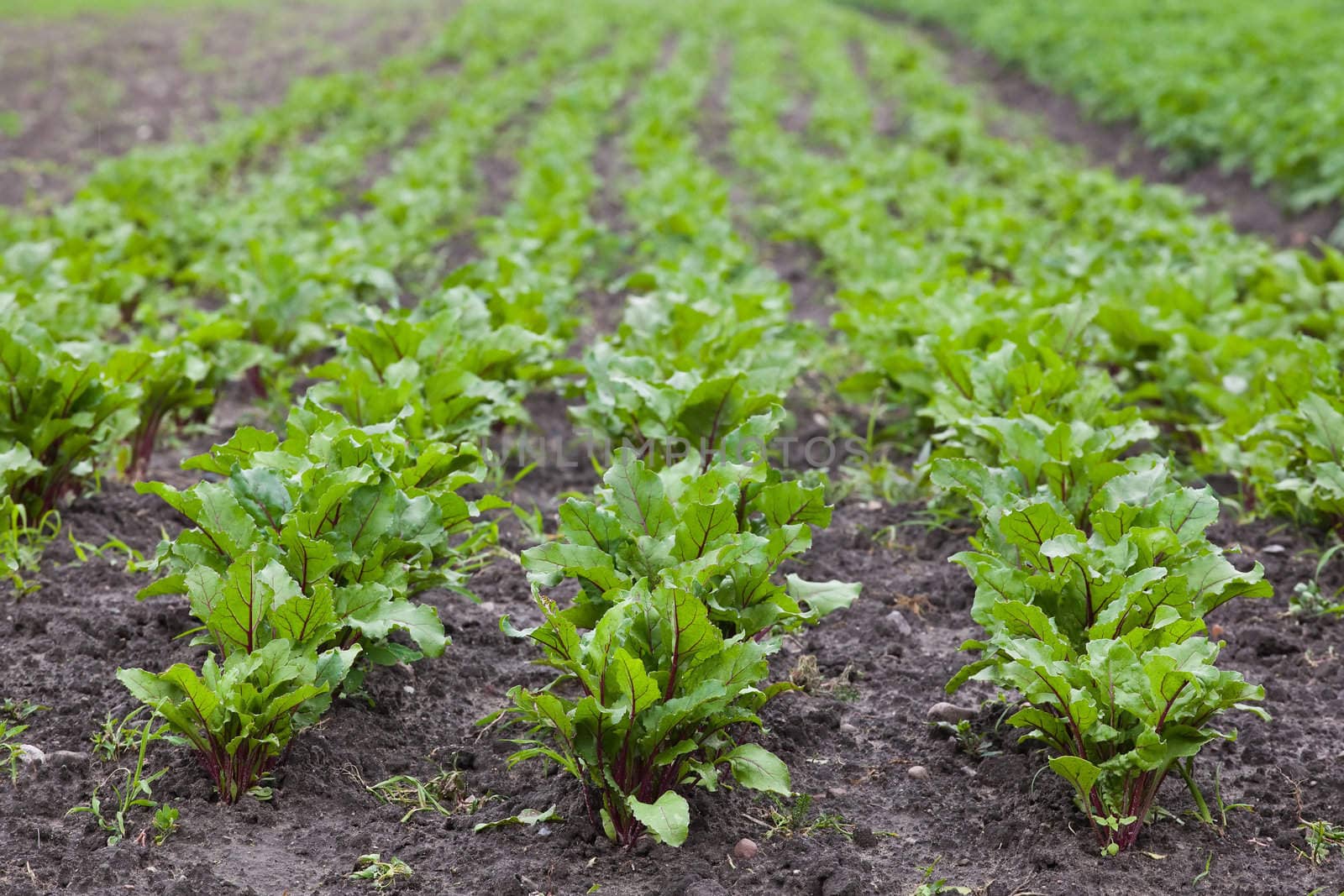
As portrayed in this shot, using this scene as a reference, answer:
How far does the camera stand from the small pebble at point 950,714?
134 inches

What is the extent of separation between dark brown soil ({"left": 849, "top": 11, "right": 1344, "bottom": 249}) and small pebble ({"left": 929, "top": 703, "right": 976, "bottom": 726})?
20.8ft

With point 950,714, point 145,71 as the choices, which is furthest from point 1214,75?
point 145,71

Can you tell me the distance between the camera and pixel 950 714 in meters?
3.42

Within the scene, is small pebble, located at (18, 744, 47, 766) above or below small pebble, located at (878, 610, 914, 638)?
above

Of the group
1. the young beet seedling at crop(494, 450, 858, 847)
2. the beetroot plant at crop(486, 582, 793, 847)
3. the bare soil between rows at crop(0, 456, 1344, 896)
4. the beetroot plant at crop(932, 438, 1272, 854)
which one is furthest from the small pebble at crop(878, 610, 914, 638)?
the beetroot plant at crop(486, 582, 793, 847)

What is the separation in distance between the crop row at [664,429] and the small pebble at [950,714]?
13.8 inches

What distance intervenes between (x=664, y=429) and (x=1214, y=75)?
455 inches

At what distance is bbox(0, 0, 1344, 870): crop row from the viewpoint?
2764mm

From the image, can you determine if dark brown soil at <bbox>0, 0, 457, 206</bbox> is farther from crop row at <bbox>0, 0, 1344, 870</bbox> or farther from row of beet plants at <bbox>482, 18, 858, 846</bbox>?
row of beet plants at <bbox>482, 18, 858, 846</bbox>

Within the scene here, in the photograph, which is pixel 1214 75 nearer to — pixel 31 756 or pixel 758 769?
pixel 758 769

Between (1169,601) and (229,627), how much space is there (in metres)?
2.20

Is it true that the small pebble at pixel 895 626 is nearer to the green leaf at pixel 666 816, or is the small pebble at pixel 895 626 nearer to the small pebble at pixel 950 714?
the small pebble at pixel 950 714

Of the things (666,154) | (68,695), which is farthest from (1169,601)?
(666,154)

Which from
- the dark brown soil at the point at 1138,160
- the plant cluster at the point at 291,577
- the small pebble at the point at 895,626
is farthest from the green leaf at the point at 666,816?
the dark brown soil at the point at 1138,160
